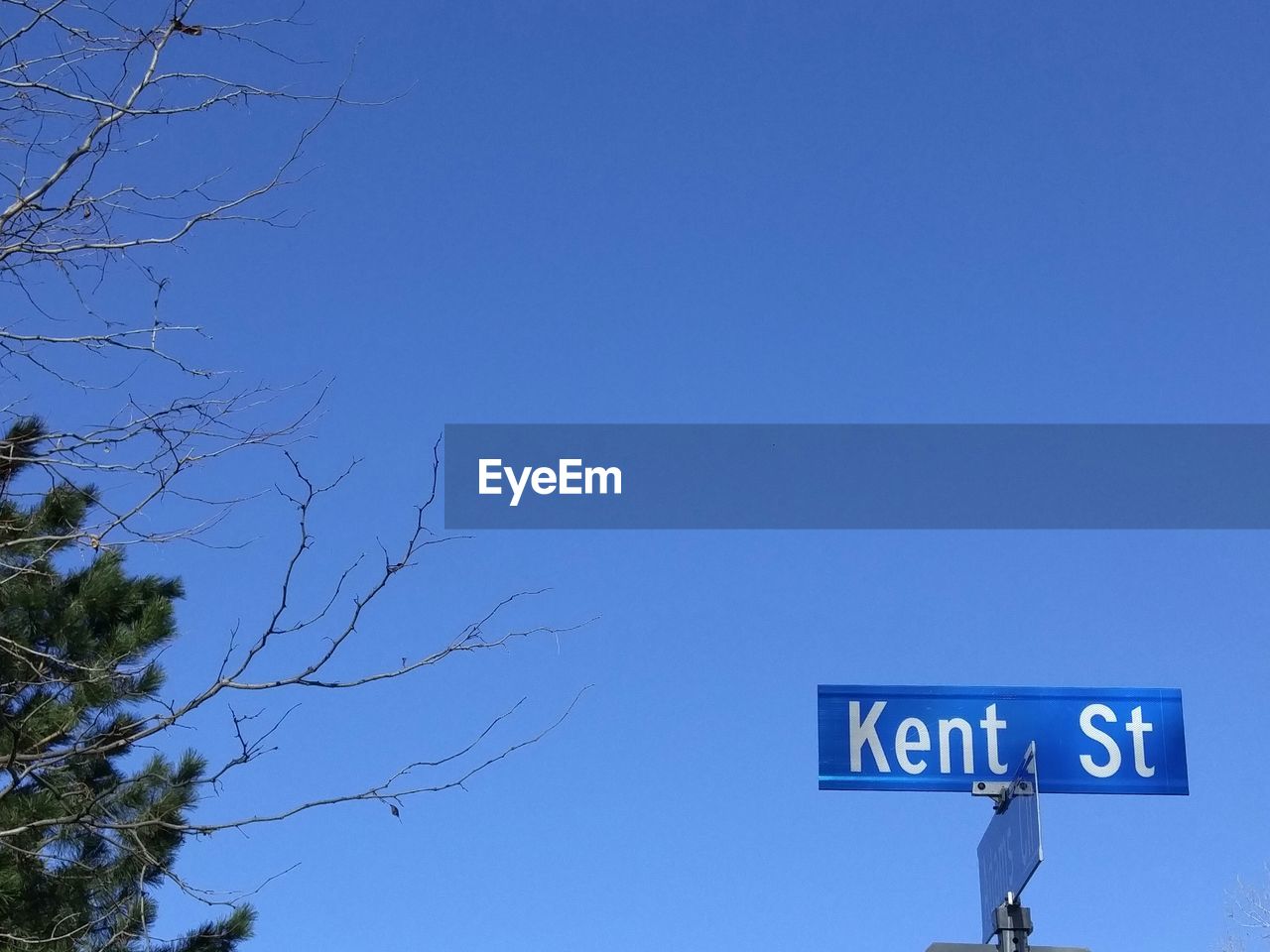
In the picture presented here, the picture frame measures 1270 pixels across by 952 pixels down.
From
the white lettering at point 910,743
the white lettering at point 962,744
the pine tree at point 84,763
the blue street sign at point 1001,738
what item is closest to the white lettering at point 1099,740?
the blue street sign at point 1001,738

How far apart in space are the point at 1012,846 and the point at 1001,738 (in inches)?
41.4

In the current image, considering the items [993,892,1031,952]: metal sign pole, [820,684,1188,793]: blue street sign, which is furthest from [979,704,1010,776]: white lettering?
[993,892,1031,952]: metal sign pole

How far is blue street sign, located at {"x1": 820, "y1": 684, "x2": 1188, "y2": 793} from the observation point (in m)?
6.32

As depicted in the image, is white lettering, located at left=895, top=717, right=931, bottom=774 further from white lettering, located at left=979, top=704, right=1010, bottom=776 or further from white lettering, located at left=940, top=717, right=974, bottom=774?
white lettering, located at left=979, top=704, right=1010, bottom=776

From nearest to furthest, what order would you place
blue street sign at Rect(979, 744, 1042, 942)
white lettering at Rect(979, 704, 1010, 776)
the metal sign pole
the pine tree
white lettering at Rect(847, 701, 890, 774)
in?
blue street sign at Rect(979, 744, 1042, 942), the metal sign pole, white lettering at Rect(979, 704, 1010, 776), white lettering at Rect(847, 701, 890, 774), the pine tree

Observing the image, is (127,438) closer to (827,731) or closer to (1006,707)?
(827,731)

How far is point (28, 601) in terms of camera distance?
10.2 metres

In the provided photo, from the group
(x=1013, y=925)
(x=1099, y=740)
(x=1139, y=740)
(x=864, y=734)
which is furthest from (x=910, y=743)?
(x=1013, y=925)

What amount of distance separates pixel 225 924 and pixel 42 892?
175 centimetres

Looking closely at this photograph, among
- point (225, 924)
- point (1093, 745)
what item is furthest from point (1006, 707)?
point (225, 924)

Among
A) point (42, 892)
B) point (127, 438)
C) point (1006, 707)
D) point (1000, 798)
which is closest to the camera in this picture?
point (127, 438)

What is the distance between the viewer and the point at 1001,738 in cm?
639

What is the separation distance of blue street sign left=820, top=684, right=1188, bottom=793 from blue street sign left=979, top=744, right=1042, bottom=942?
1.19 ft

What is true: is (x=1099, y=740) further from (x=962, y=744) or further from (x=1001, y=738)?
(x=962, y=744)
